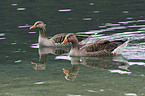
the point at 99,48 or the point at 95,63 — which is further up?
the point at 99,48

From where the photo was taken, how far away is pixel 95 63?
56.1ft

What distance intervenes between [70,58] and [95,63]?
5.51 feet

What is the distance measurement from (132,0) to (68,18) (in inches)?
435

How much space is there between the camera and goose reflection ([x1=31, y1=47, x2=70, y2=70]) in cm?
1691

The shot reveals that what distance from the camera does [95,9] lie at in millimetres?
32438

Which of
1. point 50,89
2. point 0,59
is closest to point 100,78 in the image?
point 50,89

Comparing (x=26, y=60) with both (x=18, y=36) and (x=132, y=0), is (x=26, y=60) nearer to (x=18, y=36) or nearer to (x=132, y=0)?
(x=18, y=36)

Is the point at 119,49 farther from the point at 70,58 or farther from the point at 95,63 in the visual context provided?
the point at 70,58

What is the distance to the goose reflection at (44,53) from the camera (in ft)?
55.5

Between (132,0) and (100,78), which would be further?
(132,0)

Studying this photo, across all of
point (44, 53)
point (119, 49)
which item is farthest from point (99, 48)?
point (44, 53)

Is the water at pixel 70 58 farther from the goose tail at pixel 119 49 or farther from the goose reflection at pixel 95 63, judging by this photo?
the goose tail at pixel 119 49

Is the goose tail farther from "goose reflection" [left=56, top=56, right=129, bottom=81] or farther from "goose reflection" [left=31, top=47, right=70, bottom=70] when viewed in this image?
"goose reflection" [left=31, top=47, right=70, bottom=70]

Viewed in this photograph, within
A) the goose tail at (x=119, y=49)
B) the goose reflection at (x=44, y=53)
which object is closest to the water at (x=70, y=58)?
the goose reflection at (x=44, y=53)
